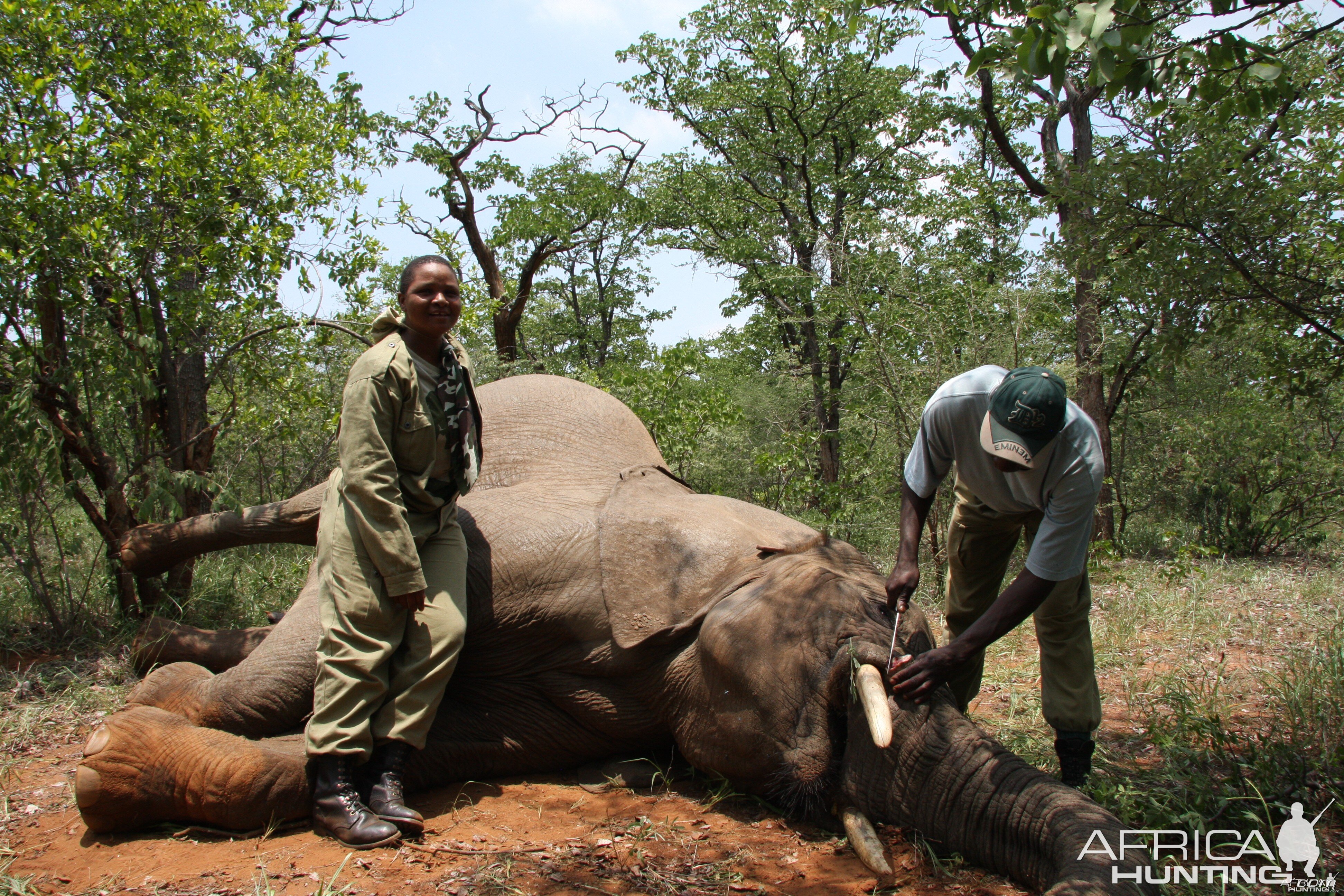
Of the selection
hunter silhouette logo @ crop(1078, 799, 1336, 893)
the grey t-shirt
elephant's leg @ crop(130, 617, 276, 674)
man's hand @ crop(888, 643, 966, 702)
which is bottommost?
hunter silhouette logo @ crop(1078, 799, 1336, 893)

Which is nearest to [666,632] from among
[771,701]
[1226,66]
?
[771,701]

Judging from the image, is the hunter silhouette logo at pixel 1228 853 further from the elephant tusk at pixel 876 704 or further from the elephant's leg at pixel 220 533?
the elephant's leg at pixel 220 533

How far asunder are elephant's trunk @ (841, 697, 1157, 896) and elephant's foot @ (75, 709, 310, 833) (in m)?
2.07

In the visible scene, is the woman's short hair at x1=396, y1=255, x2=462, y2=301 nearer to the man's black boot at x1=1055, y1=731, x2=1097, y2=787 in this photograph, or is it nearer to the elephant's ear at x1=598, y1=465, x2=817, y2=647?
the elephant's ear at x1=598, y1=465, x2=817, y2=647

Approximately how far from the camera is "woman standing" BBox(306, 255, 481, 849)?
10.8 ft

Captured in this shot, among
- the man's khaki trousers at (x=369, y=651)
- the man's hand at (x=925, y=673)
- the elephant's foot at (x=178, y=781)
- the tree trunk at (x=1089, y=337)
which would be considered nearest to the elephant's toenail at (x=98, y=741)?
the elephant's foot at (x=178, y=781)

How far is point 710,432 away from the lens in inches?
626

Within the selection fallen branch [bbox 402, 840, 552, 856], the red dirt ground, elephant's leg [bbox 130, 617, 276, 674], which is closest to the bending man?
the red dirt ground

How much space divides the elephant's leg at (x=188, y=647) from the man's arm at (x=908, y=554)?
138 inches

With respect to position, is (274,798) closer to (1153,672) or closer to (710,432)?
(1153,672)

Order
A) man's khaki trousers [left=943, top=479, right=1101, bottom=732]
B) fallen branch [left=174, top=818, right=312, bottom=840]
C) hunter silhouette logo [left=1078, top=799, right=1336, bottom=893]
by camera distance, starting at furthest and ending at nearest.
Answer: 1. man's khaki trousers [left=943, top=479, right=1101, bottom=732]
2. fallen branch [left=174, top=818, right=312, bottom=840]
3. hunter silhouette logo [left=1078, top=799, right=1336, bottom=893]

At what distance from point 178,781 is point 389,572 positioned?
103 cm

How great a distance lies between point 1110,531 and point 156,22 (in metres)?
11.8

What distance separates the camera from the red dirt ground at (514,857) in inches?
112
